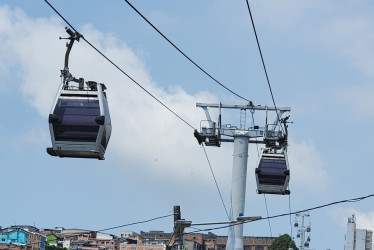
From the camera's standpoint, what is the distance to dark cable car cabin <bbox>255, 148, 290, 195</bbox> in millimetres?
34219

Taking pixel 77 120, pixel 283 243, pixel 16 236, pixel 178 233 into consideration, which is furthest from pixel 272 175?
pixel 16 236

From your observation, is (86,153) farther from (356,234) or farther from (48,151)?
(356,234)

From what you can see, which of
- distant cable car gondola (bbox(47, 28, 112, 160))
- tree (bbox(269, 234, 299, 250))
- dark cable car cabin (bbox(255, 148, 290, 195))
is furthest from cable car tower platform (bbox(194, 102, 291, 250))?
tree (bbox(269, 234, 299, 250))

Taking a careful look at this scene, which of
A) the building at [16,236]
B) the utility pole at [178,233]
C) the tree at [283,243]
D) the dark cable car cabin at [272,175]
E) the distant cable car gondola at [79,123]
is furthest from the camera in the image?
the building at [16,236]

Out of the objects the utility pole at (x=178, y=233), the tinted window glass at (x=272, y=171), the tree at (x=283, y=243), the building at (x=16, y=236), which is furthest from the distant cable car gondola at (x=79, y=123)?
the building at (x=16, y=236)

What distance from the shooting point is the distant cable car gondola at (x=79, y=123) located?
1920 cm

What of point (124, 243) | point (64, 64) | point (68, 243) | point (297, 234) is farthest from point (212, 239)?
point (64, 64)

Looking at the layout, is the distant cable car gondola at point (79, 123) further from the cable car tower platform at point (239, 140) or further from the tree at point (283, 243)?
the tree at point (283, 243)

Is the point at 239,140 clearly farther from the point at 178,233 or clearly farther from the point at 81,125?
the point at 81,125

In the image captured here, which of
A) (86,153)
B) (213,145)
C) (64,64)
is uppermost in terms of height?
(213,145)

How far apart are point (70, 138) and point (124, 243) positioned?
173103 millimetres

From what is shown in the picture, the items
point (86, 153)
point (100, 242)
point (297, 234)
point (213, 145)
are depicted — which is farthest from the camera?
point (100, 242)

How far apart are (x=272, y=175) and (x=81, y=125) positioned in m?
16.0

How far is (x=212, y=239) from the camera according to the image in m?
197
